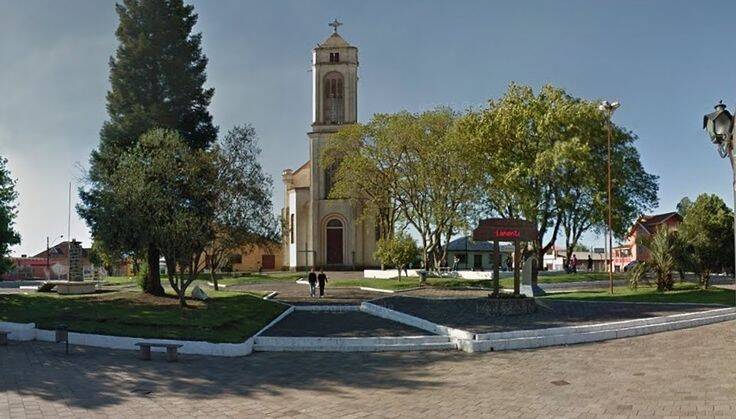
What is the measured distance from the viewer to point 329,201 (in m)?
54.6

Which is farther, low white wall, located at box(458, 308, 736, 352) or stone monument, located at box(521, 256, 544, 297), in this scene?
stone monument, located at box(521, 256, 544, 297)

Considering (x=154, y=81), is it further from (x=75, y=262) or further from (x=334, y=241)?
(x=334, y=241)

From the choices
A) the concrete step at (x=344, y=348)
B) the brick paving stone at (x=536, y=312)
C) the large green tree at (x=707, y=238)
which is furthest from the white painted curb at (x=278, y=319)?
the large green tree at (x=707, y=238)

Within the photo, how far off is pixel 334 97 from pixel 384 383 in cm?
4678

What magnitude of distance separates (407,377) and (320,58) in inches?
1881

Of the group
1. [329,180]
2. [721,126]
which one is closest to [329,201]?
[329,180]

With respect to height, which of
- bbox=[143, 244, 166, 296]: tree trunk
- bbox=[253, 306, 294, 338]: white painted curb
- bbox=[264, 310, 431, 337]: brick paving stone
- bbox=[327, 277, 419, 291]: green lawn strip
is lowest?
bbox=[264, 310, 431, 337]: brick paving stone

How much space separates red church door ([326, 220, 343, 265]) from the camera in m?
54.8

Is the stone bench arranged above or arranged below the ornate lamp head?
below

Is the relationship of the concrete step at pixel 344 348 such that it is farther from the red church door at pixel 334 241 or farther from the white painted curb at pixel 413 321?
the red church door at pixel 334 241

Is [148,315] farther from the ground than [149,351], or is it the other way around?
[148,315]

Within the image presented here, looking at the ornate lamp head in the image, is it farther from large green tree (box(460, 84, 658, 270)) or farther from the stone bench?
large green tree (box(460, 84, 658, 270))

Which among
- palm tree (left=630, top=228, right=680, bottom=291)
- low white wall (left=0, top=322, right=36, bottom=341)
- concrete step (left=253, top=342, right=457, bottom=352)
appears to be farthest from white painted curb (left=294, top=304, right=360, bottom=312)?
palm tree (left=630, top=228, right=680, bottom=291)

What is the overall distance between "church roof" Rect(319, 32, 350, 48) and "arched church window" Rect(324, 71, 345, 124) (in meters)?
2.62
